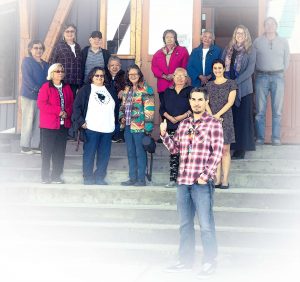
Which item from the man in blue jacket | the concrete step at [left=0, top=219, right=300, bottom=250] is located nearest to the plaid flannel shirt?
the concrete step at [left=0, top=219, right=300, bottom=250]

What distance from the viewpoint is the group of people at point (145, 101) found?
19.3 feet

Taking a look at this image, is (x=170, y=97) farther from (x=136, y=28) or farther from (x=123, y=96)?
(x=136, y=28)

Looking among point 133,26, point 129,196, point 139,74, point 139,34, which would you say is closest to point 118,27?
point 133,26

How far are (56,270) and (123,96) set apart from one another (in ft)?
7.92

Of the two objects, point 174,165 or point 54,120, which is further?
point 54,120

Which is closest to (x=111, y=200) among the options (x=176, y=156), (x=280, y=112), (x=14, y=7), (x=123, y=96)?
(x=176, y=156)

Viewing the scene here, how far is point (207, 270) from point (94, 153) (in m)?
2.33

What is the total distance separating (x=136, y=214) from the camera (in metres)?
5.47

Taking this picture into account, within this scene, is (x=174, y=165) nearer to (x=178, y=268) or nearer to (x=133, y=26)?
(x=178, y=268)

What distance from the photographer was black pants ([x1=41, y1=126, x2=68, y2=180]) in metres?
6.10

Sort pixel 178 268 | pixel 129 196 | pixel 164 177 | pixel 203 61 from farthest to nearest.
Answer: pixel 203 61 → pixel 164 177 → pixel 129 196 → pixel 178 268

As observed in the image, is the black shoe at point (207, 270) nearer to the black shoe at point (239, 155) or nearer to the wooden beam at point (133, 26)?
the black shoe at point (239, 155)

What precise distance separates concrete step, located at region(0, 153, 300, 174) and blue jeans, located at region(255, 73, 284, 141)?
657mm

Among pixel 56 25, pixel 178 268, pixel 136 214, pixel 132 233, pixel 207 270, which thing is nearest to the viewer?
pixel 207 270
